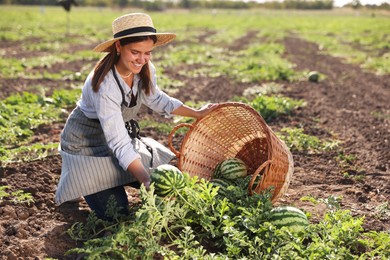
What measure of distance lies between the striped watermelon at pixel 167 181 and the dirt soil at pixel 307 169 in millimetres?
797

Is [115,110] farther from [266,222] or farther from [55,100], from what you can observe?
[55,100]

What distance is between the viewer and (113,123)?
4113 mm

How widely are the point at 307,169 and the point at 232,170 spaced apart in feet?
5.20

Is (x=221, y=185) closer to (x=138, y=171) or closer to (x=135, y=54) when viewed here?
(x=138, y=171)

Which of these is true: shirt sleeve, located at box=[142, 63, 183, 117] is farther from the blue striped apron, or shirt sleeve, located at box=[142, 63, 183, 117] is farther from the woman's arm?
the blue striped apron

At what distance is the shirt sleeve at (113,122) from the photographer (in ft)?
13.3

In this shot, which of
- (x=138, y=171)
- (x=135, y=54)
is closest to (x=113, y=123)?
(x=138, y=171)

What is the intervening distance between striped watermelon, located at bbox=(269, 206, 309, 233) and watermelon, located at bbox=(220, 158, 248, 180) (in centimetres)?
88

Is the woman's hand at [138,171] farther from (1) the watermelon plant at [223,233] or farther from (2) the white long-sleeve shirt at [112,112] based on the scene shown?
(1) the watermelon plant at [223,233]

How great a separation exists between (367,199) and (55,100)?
232 inches

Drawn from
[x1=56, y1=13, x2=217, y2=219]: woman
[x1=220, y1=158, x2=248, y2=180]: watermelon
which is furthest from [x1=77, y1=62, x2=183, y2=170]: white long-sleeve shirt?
[x1=220, y1=158, x2=248, y2=180]: watermelon

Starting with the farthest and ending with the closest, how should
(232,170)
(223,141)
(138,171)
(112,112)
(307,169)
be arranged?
1. (307,169)
2. (223,141)
3. (232,170)
4. (112,112)
5. (138,171)

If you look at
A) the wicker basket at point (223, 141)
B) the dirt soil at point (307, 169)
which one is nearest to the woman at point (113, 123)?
the wicker basket at point (223, 141)

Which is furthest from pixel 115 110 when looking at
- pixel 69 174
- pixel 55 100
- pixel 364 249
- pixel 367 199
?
pixel 55 100
